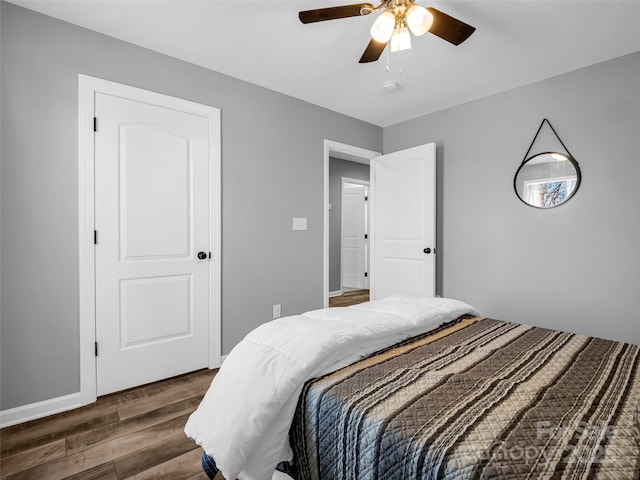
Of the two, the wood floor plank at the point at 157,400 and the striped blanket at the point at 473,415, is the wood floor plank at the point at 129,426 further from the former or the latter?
the striped blanket at the point at 473,415

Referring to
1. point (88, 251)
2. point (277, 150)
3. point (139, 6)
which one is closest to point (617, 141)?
point (277, 150)

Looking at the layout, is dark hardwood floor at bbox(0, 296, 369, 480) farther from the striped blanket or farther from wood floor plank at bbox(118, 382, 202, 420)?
the striped blanket

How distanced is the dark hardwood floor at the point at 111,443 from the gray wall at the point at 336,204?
385 cm

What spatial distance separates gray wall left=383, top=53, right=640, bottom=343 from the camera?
2533mm

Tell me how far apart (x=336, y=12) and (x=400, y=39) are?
14.6 inches

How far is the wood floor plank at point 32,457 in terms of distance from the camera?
1595 mm

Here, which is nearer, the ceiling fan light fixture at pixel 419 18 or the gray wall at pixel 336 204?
the ceiling fan light fixture at pixel 419 18

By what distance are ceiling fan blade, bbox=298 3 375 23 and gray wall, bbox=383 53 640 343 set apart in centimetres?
213

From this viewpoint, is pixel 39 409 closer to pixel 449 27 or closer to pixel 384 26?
pixel 384 26

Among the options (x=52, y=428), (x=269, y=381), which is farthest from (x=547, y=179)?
(x=52, y=428)

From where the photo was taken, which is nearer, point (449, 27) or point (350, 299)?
point (449, 27)

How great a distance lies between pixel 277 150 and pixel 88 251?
1740mm

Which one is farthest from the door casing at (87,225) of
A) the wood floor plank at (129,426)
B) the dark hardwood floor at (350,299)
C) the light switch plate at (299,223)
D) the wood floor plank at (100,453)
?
the dark hardwood floor at (350,299)

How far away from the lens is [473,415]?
0.93m
